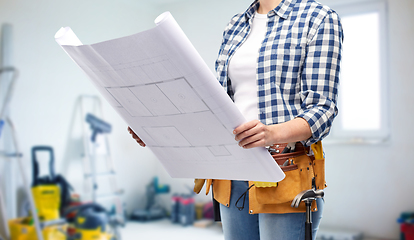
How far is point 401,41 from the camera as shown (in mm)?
2807

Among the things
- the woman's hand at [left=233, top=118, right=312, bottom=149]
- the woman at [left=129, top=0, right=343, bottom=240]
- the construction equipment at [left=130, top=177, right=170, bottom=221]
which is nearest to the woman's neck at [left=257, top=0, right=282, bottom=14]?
the woman at [left=129, top=0, right=343, bottom=240]

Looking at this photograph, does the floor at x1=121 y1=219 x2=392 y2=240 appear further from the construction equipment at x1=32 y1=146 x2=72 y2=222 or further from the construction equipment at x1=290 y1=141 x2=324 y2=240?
the construction equipment at x1=290 y1=141 x2=324 y2=240

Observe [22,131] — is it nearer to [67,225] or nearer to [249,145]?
[67,225]

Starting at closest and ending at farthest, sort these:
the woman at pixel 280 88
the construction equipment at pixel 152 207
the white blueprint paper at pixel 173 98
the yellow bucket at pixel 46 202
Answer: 1. the white blueprint paper at pixel 173 98
2. the woman at pixel 280 88
3. the yellow bucket at pixel 46 202
4. the construction equipment at pixel 152 207

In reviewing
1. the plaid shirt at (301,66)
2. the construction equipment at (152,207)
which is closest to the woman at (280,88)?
the plaid shirt at (301,66)

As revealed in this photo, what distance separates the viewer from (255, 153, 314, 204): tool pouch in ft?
2.31

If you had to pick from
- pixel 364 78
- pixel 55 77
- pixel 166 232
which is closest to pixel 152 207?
pixel 166 232

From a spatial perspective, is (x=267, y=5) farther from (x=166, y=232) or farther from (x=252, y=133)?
(x=166, y=232)

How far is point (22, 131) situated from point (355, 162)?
2.69 m

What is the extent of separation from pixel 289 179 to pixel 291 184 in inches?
0.4

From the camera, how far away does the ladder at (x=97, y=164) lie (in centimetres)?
302

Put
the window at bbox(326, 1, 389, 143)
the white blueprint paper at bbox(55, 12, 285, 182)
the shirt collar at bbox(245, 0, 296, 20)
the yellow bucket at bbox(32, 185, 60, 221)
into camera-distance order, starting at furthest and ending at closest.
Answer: the window at bbox(326, 1, 389, 143) → the yellow bucket at bbox(32, 185, 60, 221) → the shirt collar at bbox(245, 0, 296, 20) → the white blueprint paper at bbox(55, 12, 285, 182)

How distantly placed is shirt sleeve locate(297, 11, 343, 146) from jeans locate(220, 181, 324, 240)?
0.17 m

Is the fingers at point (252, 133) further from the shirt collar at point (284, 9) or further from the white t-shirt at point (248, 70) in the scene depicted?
the shirt collar at point (284, 9)
